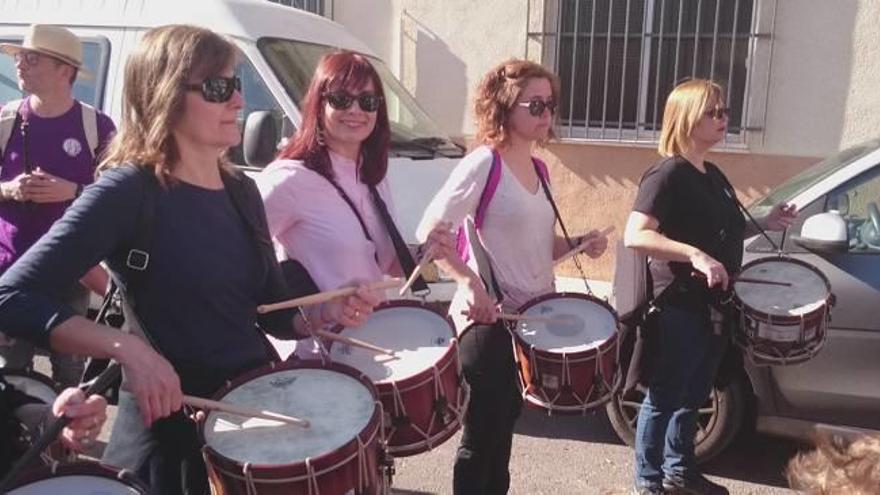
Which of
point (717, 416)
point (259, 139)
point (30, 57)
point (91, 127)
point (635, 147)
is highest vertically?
point (30, 57)

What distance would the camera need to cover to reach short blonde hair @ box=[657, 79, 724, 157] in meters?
3.39

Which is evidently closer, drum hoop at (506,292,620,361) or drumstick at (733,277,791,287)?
drum hoop at (506,292,620,361)

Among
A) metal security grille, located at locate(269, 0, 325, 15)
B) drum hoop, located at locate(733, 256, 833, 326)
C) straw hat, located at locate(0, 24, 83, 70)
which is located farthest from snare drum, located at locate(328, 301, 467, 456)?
metal security grille, located at locate(269, 0, 325, 15)

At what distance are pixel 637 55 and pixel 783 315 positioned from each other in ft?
16.1

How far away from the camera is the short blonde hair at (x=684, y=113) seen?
339cm

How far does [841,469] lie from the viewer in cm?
139

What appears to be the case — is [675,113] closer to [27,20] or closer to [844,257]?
[844,257]

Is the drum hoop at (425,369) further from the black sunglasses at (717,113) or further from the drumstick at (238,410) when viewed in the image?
the black sunglasses at (717,113)

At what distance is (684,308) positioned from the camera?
340 centimetres

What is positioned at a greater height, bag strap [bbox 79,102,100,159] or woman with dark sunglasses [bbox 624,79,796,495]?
bag strap [bbox 79,102,100,159]

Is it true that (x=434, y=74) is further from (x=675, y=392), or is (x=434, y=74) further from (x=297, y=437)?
(x=297, y=437)

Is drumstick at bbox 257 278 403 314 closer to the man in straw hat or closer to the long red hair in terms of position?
the long red hair

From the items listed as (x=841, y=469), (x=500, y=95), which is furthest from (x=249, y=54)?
(x=841, y=469)

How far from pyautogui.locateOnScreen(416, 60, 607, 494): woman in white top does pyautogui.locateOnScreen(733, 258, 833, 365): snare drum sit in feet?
→ 2.21
